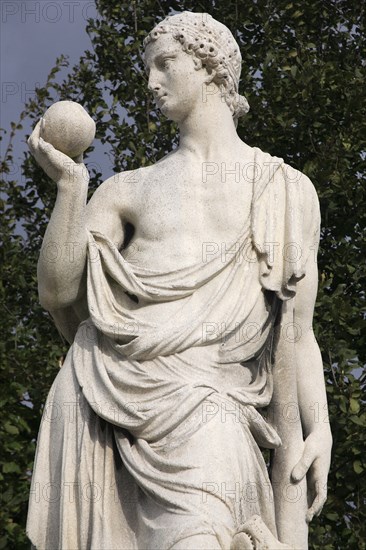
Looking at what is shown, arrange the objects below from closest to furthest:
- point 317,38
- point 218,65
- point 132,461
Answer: point 132,461
point 218,65
point 317,38

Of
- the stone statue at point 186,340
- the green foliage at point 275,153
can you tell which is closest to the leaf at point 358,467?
the green foliage at point 275,153

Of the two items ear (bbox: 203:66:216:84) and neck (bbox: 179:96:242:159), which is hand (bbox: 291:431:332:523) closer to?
neck (bbox: 179:96:242:159)

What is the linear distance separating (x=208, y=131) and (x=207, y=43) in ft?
1.34

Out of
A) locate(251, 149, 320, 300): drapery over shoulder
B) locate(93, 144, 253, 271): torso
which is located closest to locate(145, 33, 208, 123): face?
locate(93, 144, 253, 271): torso

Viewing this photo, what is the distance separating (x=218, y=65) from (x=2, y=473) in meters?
5.73

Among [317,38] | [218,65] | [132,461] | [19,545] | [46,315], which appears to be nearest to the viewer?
[132,461]

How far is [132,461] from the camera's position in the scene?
9.03 meters

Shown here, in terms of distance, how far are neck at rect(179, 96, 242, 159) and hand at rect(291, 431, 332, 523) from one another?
140 cm

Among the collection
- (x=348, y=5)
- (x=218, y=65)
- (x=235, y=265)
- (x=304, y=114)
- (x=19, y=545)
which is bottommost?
(x=19, y=545)

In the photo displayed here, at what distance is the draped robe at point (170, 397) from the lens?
29.3 ft

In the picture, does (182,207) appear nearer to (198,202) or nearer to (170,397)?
(198,202)

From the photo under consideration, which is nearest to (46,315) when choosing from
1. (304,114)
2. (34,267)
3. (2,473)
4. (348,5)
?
(34,267)

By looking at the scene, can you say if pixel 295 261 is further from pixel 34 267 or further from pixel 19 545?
pixel 34 267

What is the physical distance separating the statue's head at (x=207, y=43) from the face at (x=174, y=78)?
0.03 m
